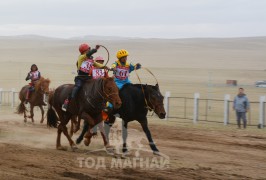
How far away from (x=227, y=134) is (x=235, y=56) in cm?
7256

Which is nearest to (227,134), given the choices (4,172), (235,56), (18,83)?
(4,172)

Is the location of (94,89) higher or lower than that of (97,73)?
lower

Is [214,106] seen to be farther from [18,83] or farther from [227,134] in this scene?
[18,83]

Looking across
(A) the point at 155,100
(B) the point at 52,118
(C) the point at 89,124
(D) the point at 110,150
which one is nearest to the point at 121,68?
(A) the point at 155,100

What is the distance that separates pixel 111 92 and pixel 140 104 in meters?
0.85

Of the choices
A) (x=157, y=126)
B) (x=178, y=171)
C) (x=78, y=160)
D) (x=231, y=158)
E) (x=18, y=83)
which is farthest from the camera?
(x=18, y=83)

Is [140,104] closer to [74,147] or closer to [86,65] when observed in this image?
[86,65]

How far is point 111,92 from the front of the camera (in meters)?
12.1

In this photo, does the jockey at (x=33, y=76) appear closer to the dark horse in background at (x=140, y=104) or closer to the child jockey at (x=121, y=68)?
the child jockey at (x=121, y=68)

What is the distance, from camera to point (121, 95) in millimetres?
12766

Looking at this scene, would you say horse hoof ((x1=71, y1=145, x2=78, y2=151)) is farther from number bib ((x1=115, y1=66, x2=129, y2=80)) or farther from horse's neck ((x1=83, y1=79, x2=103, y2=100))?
number bib ((x1=115, y1=66, x2=129, y2=80))

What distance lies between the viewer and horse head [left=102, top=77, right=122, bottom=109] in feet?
38.8

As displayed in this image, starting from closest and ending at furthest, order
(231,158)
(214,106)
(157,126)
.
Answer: (231,158) < (157,126) < (214,106)

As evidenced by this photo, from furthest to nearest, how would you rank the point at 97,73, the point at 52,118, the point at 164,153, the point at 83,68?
1. the point at 52,118
2. the point at 97,73
3. the point at 83,68
4. the point at 164,153
